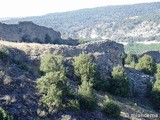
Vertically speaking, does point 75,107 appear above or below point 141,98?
above

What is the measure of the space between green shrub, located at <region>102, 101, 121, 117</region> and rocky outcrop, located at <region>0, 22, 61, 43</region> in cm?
2942

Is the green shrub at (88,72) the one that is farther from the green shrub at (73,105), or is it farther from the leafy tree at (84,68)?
the green shrub at (73,105)

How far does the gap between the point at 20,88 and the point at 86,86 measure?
6.22m

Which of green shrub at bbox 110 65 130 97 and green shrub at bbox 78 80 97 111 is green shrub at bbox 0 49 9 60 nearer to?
green shrub at bbox 78 80 97 111

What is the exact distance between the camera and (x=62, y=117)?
→ 29.8 m

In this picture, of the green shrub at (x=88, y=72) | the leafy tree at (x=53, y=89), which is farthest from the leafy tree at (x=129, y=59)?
the leafy tree at (x=53, y=89)

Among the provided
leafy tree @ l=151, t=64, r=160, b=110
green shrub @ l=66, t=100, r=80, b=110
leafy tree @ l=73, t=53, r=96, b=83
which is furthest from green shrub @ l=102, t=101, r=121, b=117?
leafy tree @ l=151, t=64, r=160, b=110

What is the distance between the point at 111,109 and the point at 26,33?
1514 inches

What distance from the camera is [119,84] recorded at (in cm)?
4500

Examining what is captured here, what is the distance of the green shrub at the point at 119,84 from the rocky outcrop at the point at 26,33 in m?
21.1

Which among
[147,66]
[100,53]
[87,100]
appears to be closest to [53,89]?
[87,100]

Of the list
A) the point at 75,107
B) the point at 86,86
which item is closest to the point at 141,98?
the point at 86,86

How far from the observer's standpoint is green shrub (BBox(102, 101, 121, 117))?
34000mm

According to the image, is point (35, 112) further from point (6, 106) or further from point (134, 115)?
point (134, 115)
